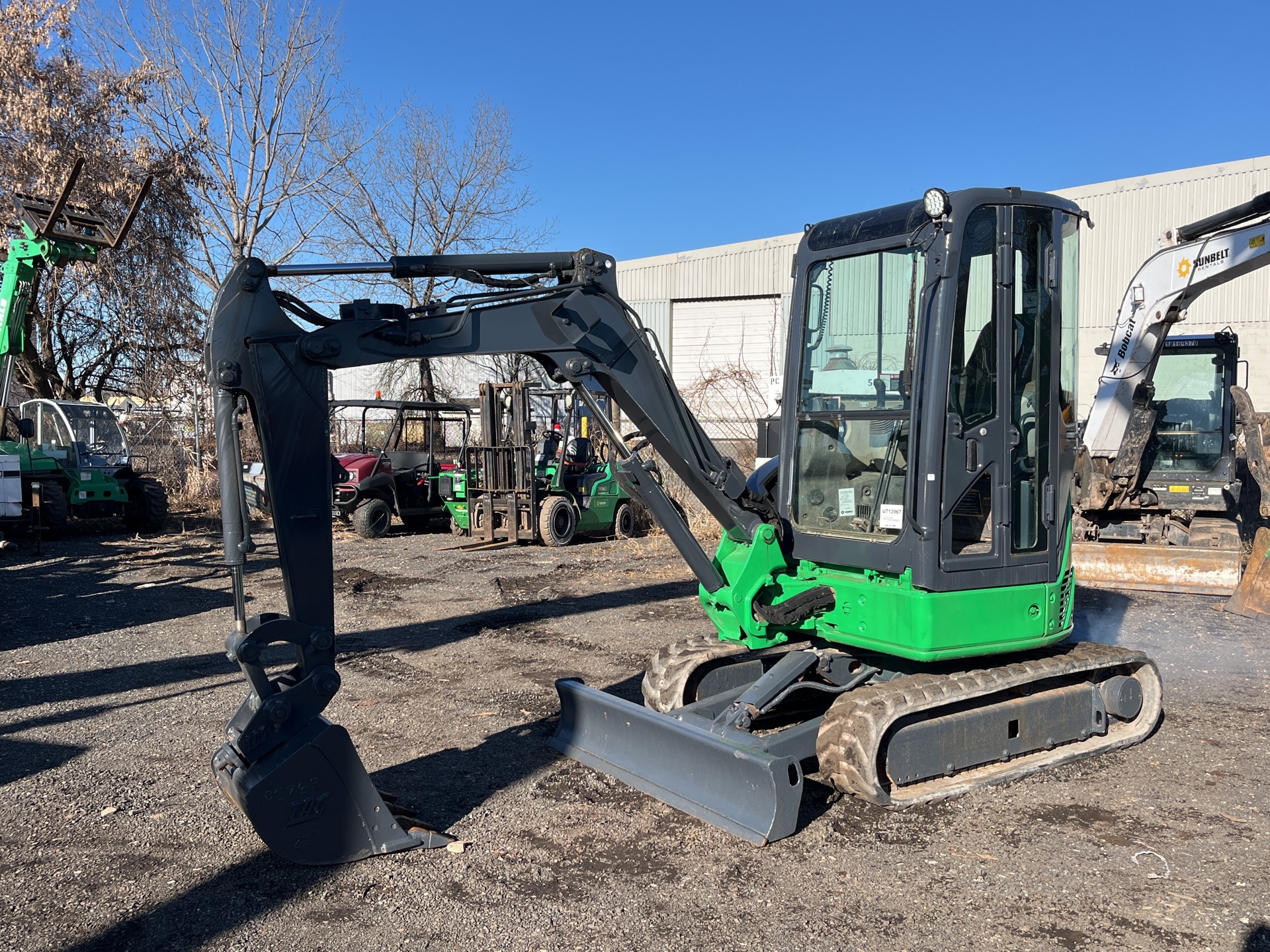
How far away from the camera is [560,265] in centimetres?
500

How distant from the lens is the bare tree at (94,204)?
19.9 metres

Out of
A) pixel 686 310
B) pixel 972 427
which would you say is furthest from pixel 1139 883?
pixel 686 310

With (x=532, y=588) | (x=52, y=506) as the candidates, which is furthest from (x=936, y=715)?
(x=52, y=506)

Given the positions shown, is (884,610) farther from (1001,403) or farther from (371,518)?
(371,518)

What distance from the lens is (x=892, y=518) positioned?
5.05 meters

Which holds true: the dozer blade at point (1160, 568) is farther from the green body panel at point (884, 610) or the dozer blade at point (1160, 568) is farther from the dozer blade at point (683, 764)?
the dozer blade at point (683, 764)

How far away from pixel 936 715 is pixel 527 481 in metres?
10.4

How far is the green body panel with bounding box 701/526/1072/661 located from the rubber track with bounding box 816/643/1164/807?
0.48ft

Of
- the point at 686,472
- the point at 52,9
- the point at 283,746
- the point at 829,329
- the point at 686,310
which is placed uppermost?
the point at 52,9

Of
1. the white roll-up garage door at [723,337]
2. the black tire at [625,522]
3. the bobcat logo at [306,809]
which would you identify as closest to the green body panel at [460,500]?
the black tire at [625,522]

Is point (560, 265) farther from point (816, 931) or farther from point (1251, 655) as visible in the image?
point (1251, 655)

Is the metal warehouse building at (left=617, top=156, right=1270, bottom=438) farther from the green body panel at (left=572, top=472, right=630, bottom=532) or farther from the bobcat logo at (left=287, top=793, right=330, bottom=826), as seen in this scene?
the bobcat logo at (left=287, top=793, right=330, bottom=826)

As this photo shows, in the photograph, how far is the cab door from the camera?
16.3 ft

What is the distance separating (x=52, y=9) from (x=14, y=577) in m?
13.8
